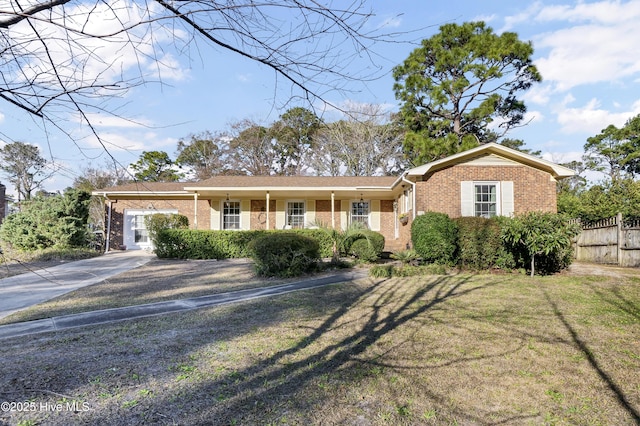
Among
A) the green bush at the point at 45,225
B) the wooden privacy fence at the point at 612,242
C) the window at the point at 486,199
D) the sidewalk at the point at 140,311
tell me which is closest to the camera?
the sidewalk at the point at 140,311

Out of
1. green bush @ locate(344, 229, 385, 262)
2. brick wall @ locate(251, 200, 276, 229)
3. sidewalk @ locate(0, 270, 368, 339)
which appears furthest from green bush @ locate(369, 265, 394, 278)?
brick wall @ locate(251, 200, 276, 229)

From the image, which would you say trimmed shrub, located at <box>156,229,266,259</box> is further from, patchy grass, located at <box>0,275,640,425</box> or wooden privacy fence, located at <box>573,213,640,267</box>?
wooden privacy fence, located at <box>573,213,640,267</box>

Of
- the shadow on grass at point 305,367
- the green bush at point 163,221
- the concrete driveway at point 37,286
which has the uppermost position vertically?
the green bush at point 163,221

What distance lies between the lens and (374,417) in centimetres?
254

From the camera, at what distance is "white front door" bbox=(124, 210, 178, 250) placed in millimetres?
18312

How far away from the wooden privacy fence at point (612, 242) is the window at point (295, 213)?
1157 centimetres

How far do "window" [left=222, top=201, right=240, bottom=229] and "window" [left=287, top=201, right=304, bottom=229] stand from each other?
2.62 meters

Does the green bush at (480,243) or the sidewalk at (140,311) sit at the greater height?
the green bush at (480,243)

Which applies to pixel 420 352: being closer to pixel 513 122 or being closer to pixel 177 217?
pixel 177 217

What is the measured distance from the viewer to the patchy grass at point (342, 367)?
103 inches

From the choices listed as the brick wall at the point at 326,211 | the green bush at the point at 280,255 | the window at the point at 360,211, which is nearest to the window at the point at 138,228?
the brick wall at the point at 326,211

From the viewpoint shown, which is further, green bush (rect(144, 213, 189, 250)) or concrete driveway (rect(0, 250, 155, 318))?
green bush (rect(144, 213, 189, 250))

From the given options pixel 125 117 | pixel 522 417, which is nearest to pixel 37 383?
→ pixel 125 117

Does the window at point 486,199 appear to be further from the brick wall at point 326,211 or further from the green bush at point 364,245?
the brick wall at point 326,211
